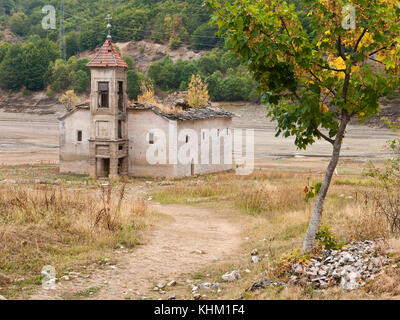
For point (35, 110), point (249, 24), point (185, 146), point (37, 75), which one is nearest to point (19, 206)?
point (249, 24)

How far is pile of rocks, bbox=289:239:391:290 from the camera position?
8891 mm

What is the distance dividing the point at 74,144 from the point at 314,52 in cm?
2905

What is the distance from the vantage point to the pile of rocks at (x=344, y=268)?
8.89 m

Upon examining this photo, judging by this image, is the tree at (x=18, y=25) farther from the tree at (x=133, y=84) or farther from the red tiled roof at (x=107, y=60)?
the red tiled roof at (x=107, y=60)

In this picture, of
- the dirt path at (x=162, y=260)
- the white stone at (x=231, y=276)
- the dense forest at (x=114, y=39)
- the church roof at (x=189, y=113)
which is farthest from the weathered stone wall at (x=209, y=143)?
the dense forest at (x=114, y=39)

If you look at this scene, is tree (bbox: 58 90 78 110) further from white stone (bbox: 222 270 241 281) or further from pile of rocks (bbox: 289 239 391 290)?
pile of rocks (bbox: 289 239 391 290)

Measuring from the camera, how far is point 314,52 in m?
10.3

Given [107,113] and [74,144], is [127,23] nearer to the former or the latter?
[74,144]

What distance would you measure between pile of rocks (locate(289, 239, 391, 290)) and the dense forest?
232ft

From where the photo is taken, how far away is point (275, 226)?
16891 mm

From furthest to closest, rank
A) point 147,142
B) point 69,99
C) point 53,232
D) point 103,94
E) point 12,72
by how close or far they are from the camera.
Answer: point 12,72 < point 69,99 < point 103,94 < point 147,142 < point 53,232

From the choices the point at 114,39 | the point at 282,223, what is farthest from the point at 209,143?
the point at 114,39
